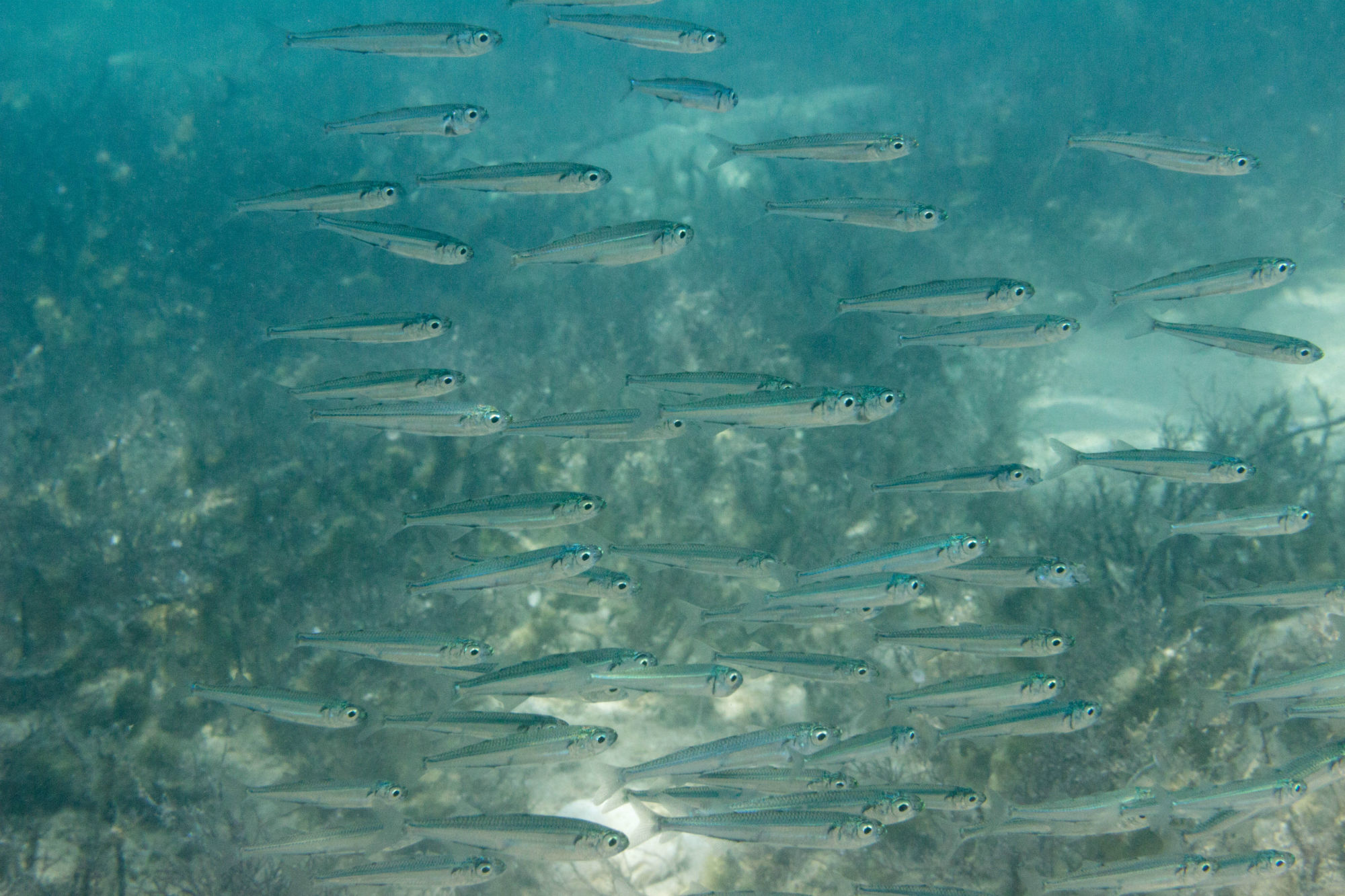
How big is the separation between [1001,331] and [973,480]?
3.69 ft

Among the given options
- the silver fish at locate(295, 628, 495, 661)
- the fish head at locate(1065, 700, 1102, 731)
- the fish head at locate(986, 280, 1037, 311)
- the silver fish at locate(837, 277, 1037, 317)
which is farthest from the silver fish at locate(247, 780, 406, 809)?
the fish head at locate(986, 280, 1037, 311)

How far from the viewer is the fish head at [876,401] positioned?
151 inches

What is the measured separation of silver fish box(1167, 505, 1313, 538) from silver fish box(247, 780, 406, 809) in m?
5.40

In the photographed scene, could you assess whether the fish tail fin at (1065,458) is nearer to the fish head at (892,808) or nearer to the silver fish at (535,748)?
the fish head at (892,808)

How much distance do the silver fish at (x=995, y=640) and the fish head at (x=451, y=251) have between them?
12.7ft

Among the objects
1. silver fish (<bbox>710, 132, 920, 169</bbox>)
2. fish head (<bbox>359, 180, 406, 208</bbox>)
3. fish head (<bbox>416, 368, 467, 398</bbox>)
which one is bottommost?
fish head (<bbox>416, 368, 467, 398</bbox>)

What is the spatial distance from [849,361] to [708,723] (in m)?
4.51

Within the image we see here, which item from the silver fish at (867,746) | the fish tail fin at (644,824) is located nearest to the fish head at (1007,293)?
the silver fish at (867,746)

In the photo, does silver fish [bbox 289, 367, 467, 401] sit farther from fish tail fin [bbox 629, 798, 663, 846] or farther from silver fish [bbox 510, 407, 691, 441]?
fish tail fin [bbox 629, 798, 663, 846]

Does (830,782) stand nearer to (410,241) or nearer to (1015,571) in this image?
(1015,571)

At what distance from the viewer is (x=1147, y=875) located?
11.7 feet

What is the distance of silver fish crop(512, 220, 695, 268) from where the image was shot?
427 cm

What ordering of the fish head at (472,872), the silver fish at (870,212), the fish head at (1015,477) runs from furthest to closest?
the silver fish at (870,212)
the fish head at (1015,477)
the fish head at (472,872)

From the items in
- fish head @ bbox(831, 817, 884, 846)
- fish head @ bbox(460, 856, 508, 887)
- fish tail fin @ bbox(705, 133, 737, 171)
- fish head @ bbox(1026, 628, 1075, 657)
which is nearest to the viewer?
fish head @ bbox(831, 817, 884, 846)
